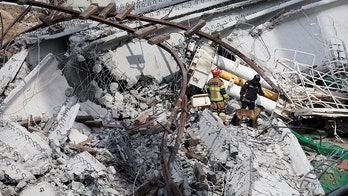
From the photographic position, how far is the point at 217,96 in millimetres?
12086

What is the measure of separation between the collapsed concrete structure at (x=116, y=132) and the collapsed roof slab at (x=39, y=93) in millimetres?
21

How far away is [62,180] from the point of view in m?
9.30

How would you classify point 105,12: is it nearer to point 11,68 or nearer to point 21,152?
point 11,68

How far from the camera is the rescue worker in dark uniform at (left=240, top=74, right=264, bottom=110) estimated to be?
11.9 metres

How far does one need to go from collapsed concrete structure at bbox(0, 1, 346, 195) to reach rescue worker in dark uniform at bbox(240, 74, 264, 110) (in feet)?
1.56

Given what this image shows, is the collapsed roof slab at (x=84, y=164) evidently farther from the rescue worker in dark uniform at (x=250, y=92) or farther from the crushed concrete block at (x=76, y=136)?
the rescue worker in dark uniform at (x=250, y=92)

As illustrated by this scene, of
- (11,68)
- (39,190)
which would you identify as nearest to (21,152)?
(39,190)

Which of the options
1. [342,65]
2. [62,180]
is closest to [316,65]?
[342,65]

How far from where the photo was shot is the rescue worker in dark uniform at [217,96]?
12102 millimetres

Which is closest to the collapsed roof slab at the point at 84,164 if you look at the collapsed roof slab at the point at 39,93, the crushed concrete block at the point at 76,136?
the crushed concrete block at the point at 76,136

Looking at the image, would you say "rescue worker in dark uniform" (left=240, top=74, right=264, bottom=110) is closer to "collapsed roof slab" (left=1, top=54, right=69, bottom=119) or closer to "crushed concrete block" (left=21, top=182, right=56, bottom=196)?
"collapsed roof slab" (left=1, top=54, right=69, bottom=119)

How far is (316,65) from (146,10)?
4348 millimetres

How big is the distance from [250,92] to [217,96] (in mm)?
684

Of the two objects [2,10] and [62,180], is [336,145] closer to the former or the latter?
[62,180]
